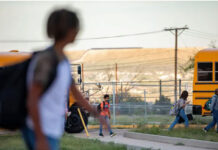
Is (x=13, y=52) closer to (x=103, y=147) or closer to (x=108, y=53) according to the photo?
(x=103, y=147)

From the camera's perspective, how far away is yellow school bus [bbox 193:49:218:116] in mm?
20516

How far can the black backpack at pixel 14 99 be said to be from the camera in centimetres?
320

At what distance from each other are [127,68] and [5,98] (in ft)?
353

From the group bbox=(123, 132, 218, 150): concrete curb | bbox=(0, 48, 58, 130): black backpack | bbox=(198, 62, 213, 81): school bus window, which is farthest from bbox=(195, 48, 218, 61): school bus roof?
bbox=(0, 48, 58, 130): black backpack

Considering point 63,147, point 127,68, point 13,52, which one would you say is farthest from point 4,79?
point 127,68

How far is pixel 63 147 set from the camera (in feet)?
36.3

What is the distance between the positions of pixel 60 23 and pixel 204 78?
1818cm

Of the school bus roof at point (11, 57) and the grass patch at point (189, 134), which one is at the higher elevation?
the school bus roof at point (11, 57)

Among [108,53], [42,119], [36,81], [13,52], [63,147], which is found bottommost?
[63,147]

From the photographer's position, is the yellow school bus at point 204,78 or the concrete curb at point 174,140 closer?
the concrete curb at point 174,140

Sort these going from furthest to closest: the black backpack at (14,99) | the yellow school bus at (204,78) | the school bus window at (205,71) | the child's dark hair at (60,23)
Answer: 1. the school bus window at (205,71)
2. the yellow school bus at (204,78)
3. the child's dark hair at (60,23)
4. the black backpack at (14,99)

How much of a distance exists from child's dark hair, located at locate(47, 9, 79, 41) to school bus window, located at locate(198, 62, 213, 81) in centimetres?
1797

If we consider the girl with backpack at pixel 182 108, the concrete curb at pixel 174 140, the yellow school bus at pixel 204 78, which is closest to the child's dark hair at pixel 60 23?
the concrete curb at pixel 174 140

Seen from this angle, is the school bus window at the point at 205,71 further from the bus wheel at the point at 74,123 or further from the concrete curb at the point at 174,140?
the concrete curb at the point at 174,140
